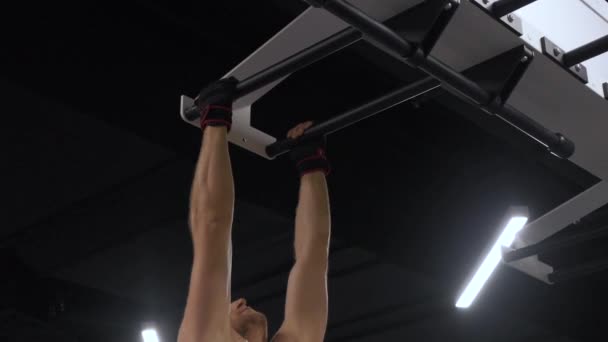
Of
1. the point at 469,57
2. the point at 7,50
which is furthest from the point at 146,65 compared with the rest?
the point at 469,57

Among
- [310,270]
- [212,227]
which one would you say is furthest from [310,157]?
A: [212,227]

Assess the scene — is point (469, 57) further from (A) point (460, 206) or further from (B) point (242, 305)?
(A) point (460, 206)

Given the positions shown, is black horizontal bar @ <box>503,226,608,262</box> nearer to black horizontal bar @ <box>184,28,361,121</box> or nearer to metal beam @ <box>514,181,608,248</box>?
metal beam @ <box>514,181,608,248</box>

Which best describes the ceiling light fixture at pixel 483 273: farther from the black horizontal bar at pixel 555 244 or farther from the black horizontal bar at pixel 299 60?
the black horizontal bar at pixel 299 60

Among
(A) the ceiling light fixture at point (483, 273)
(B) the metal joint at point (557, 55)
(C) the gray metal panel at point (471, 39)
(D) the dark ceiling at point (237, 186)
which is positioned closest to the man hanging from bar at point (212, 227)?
(D) the dark ceiling at point (237, 186)

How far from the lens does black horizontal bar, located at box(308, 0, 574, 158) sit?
175 centimetres

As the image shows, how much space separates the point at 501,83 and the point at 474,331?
15.3 ft

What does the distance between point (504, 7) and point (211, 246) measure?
0.88 m

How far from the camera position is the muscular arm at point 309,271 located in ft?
8.02

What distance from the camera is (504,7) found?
195 cm

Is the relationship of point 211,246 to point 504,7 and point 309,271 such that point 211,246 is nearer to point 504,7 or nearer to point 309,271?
point 309,271

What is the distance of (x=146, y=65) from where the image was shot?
7.97 feet

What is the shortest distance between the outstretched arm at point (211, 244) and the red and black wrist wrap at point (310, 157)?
42 cm

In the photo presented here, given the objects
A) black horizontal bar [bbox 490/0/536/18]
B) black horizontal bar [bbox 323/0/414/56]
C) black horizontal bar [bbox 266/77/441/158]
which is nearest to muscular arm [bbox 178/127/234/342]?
black horizontal bar [bbox 266/77/441/158]
